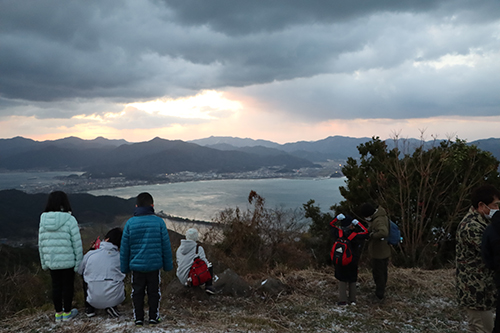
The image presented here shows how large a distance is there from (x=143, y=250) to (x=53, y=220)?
109 centimetres

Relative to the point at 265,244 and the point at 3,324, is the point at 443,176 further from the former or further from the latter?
the point at 3,324

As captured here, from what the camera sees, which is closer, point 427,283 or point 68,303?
point 68,303

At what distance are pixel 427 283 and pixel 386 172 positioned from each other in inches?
163

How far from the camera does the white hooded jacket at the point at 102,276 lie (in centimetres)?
347

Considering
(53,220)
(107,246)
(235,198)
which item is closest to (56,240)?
(53,220)

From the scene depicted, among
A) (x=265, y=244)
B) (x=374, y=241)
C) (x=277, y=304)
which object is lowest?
(x=265, y=244)

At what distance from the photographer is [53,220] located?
3.36 m

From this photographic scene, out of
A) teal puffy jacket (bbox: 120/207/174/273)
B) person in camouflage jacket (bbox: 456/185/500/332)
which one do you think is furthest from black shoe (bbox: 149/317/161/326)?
person in camouflage jacket (bbox: 456/185/500/332)

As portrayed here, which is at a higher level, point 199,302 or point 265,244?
point 199,302

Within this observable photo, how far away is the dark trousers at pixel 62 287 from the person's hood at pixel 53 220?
1.73ft

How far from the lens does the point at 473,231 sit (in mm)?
2711

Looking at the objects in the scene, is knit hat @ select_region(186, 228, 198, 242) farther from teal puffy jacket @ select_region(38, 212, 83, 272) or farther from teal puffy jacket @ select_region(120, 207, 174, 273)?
teal puffy jacket @ select_region(38, 212, 83, 272)

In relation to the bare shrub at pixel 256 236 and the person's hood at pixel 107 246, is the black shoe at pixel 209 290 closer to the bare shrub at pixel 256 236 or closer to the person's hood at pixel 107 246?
the person's hood at pixel 107 246

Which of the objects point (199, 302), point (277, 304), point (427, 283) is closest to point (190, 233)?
point (199, 302)
